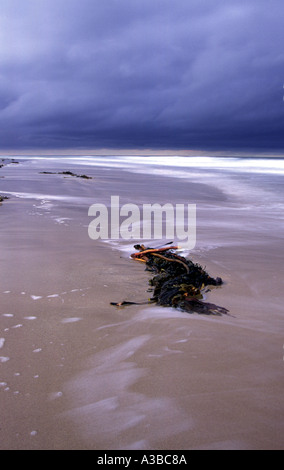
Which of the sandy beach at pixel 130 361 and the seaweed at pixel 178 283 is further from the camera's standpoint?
the seaweed at pixel 178 283

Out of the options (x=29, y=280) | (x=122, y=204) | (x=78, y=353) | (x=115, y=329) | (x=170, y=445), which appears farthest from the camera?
(x=122, y=204)

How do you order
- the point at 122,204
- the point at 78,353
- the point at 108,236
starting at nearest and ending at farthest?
the point at 78,353, the point at 108,236, the point at 122,204

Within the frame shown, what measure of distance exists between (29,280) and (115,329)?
1334 mm

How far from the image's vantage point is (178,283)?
3318 mm

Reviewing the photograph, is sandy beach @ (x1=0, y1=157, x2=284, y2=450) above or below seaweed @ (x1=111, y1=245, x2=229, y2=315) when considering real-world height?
below

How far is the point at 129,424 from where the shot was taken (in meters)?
1.65

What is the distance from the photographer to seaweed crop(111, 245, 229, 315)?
295 cm

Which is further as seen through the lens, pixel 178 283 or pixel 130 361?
pixel 178 283

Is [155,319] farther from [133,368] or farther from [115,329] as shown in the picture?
[133,368]

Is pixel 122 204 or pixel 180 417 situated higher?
pixel 122 204

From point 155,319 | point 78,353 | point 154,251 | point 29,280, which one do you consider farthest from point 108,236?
point 78,353

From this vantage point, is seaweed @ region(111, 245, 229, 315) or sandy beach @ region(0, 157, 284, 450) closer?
sandy beach @ region(0, 157, 284, 450)

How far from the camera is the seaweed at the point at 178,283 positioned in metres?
2.95

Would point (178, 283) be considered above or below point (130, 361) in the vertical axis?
above
